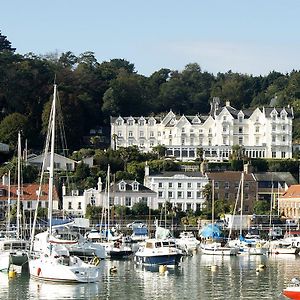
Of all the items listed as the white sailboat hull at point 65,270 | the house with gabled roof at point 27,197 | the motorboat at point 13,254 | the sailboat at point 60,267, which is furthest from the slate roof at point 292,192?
the white sailboat hull at point 65,270

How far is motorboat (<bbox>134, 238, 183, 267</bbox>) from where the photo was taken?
57.0m

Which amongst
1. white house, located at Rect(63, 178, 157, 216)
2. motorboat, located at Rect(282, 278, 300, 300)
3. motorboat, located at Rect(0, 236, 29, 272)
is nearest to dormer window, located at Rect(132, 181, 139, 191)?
white house, located at Rect(63, 178, 157, 216)

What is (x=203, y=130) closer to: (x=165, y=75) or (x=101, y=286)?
(x=165, y=75)

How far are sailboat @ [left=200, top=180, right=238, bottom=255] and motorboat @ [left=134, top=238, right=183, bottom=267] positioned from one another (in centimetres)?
901

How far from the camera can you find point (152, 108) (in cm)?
12381

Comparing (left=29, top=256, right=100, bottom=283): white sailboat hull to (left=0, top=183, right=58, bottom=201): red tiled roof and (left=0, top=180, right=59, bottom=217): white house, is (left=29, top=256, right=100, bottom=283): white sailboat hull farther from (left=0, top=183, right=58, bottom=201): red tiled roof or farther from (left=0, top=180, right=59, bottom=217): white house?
(left=0, top=183, right=58, bottom=201): red tiled roof

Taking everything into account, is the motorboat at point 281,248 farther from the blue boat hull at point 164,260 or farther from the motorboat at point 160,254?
the blue boat hull at point 164,260

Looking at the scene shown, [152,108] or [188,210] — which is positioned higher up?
[152,108]

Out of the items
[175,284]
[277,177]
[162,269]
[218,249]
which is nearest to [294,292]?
[175,284]

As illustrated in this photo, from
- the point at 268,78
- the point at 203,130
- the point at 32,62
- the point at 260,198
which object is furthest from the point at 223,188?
the point at 268,78

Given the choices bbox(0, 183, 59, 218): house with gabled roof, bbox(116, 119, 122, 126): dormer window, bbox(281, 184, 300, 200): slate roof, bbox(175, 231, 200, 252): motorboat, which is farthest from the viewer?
bbox(116, 119, 122, 126): dormer window

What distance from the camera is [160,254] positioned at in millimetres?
57031

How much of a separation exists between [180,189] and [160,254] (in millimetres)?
35477

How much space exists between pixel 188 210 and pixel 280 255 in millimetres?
22919
